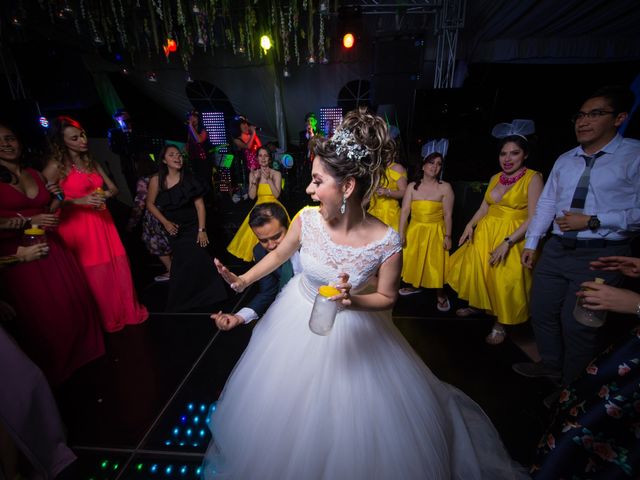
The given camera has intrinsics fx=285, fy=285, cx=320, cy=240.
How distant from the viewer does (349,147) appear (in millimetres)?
1275

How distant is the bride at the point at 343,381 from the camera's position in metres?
1.22

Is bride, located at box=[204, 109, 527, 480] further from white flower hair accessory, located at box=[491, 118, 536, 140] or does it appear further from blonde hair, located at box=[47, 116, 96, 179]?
blonde hair, located at box=[47, 116, 96, 179]

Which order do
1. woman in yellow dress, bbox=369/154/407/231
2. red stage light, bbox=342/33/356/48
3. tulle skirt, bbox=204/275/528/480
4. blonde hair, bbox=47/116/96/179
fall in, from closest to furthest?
1. tulle skirt, bbox=204/275/528/480
2. blonde hair, bbox=47/116/96/179
3. woman in yellow dress, bbox=369/154/407/231
4. red stage light, bbox=342/33/356/48

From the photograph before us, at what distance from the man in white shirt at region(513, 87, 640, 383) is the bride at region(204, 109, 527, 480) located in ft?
3.59

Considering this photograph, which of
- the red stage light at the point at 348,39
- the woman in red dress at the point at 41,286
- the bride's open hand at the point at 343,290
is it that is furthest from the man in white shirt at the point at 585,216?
the red stage light at the point at 348,39

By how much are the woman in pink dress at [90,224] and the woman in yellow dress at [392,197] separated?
2.98 metres

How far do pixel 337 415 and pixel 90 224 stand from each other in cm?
297

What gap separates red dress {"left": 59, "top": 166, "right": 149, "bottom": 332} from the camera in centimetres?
274

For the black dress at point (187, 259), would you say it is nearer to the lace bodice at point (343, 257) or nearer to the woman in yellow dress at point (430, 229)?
the woman in yellow dress at point (430, 229)

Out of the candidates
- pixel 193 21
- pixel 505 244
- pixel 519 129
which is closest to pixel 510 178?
pixel 519 129

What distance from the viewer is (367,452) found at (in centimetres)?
119

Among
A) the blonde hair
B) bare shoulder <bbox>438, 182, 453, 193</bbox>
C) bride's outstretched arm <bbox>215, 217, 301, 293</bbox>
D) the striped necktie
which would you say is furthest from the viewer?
bare shoulder <bbox>438, 182, 453, 193</bbox>

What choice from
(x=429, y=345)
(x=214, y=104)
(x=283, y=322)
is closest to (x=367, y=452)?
(x=283, y=322)

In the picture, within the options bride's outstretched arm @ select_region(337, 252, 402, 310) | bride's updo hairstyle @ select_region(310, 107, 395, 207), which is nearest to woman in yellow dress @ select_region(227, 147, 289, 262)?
bride's updo hairstyle @ select_region(310, 107, 395, 207)
